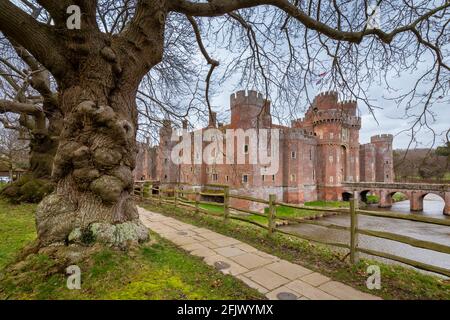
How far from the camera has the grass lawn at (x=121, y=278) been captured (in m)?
2.31

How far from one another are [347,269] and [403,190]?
34.7 m

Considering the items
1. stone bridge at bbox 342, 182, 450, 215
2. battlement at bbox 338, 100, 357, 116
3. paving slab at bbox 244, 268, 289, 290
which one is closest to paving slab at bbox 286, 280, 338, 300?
paving slab at bbox 244, 268, 289, 290

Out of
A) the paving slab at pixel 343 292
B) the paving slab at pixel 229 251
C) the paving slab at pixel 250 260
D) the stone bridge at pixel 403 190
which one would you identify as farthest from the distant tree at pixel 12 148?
the stone bridge at pixel 403 190

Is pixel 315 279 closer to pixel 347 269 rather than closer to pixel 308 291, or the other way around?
pixel 308 291

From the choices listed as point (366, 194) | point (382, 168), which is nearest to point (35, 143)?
point (366, 194)

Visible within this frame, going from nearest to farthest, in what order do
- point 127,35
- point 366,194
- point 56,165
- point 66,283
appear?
point 66,283
point 56,165
point 127,35
point 366,194

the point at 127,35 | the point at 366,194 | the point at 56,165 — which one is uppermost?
the point at 127,35

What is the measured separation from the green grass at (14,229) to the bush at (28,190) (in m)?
0.44

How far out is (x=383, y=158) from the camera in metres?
40.6

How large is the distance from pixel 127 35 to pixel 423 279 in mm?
5950

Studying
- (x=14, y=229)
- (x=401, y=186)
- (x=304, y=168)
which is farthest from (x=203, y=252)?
(x=401, y=186)

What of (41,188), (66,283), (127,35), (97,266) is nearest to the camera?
(66,283)

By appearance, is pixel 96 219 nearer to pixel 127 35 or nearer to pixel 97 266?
pixel 97 266

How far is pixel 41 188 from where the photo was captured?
8594 mm
